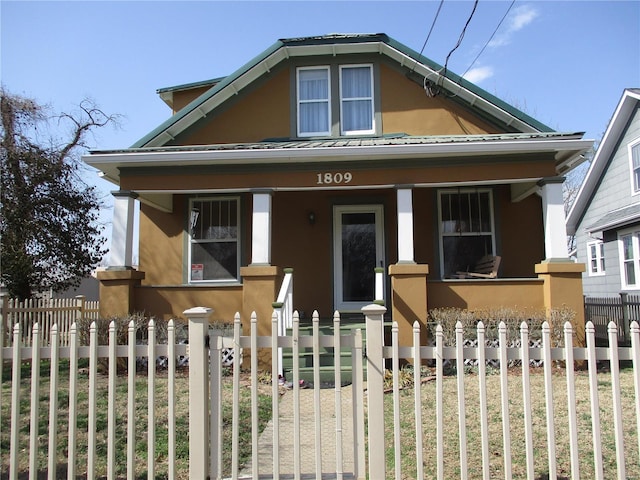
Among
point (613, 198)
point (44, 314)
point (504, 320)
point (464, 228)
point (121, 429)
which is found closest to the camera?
point (121, 429)

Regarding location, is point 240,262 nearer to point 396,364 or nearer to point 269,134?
point 269,134

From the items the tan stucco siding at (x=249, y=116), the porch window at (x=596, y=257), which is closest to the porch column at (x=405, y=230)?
the tan stucco siding at (x=249, y=116)

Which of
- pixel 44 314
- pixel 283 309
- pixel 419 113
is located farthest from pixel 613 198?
pixel 44 314

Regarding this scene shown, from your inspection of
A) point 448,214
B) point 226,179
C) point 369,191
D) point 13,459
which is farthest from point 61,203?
point 13,459

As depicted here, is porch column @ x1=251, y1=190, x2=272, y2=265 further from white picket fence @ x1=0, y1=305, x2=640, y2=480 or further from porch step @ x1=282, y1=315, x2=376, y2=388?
white picket fence @ x1=0, y1=305, x2=640, y2=480

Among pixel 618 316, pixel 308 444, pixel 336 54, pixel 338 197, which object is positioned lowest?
pixel 308 444

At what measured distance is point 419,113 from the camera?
11.2m

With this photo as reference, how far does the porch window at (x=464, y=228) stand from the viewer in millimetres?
11094

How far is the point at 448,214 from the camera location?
36.9 ft

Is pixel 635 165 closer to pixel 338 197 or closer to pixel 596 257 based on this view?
pixel 596 257

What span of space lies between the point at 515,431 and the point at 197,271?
8.02 m

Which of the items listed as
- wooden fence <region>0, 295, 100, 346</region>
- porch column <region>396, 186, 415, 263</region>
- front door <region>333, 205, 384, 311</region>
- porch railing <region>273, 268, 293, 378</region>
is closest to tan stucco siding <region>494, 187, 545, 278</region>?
front door <region>333, 205, 384, 311</region>

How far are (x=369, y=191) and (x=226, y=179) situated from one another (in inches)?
137

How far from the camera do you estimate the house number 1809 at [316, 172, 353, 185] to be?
373 inches
